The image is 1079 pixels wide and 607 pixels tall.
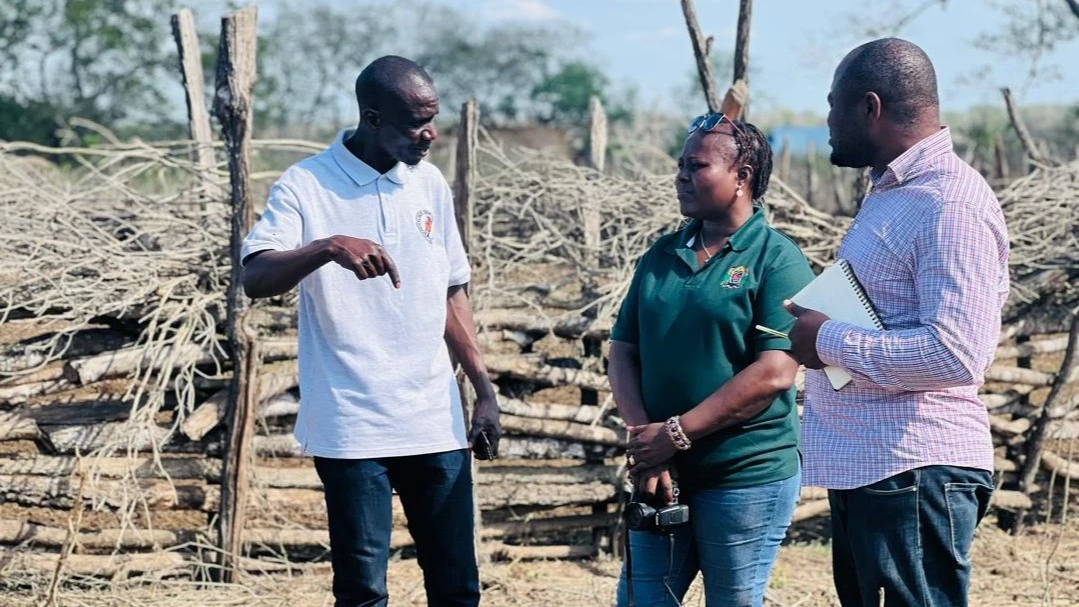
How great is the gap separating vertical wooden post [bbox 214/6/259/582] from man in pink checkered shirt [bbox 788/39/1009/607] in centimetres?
275

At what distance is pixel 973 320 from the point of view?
→ 226 cm

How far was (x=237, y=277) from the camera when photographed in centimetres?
474

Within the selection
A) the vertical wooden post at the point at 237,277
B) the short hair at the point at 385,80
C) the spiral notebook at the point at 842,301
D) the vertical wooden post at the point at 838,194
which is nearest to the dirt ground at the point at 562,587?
the vertical wooden post at the point at 237,277

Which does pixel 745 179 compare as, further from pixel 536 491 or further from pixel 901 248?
pixel 536 491

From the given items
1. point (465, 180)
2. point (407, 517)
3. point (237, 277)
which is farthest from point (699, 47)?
point (407, 517)

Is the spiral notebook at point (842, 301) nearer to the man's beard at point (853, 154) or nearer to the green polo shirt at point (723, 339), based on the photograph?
the man's beard at point (853, 154)

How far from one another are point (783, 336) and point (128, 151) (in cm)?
402

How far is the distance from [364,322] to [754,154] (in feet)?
3.48

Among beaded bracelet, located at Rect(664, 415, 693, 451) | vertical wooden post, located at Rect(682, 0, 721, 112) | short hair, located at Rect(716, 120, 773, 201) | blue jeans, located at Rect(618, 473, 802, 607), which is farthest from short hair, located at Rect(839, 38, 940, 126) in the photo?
vertical wooden post, located at Rect(682, 0, 721, 112)

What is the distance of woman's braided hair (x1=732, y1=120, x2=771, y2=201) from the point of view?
2945 millimetres

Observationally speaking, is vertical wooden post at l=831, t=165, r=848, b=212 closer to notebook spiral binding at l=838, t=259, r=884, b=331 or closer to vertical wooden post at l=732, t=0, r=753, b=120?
vertical wooden post at l=732, t=0, r=753, b=120

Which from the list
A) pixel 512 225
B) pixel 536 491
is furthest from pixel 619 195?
pixel 536 491

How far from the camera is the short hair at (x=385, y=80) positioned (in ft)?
9.89

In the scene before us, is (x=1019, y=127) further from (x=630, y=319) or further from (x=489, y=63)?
(x=489, y=63)
